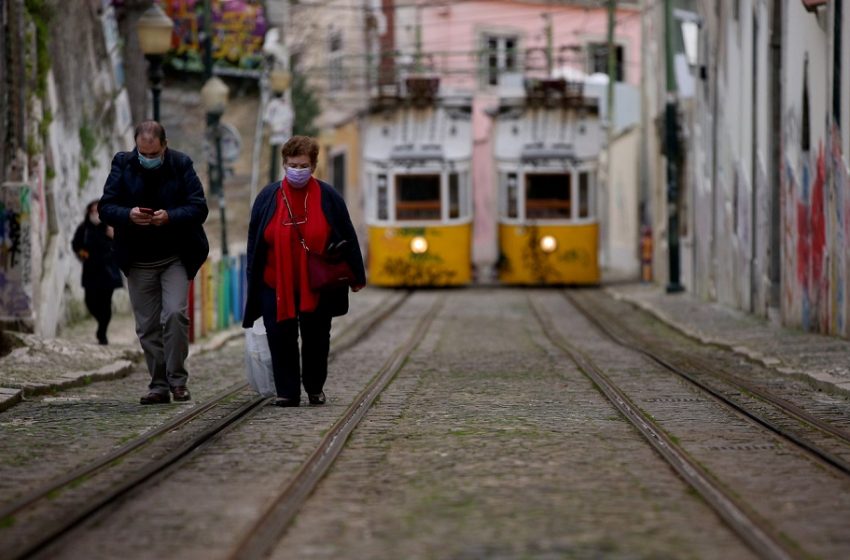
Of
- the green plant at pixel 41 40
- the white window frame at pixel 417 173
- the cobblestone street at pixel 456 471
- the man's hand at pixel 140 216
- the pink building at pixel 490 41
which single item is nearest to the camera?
the cobblestone street at pixel 456 471

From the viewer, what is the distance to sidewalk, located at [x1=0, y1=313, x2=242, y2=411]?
11227 mm

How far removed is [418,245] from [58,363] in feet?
62.9

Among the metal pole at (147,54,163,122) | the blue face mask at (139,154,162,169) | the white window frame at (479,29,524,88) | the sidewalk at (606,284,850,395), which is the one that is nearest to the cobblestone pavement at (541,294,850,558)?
the sidewalk at (606,284,850,395)

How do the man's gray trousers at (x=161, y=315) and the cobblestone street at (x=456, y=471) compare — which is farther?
the man's gray trousers at (x=161, y=315)

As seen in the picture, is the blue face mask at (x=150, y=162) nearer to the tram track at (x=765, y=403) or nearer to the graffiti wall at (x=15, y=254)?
the tram track at (x=765, y=403)

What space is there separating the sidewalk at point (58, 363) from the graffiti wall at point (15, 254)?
0.51 m

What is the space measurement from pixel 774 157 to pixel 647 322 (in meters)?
2.71

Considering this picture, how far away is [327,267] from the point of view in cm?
987

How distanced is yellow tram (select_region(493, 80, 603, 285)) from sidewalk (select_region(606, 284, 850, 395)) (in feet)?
16.6

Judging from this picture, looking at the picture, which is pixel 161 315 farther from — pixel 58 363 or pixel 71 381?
pixel 58 363

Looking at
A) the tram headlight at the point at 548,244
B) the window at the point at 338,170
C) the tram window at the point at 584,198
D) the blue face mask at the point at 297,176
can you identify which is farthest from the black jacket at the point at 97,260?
the window at the point at 338,170

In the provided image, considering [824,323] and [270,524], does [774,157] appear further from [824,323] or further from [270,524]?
[270,524]

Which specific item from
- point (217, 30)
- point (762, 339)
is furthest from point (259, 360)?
point (217, 30)

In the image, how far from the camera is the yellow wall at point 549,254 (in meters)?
32.4
